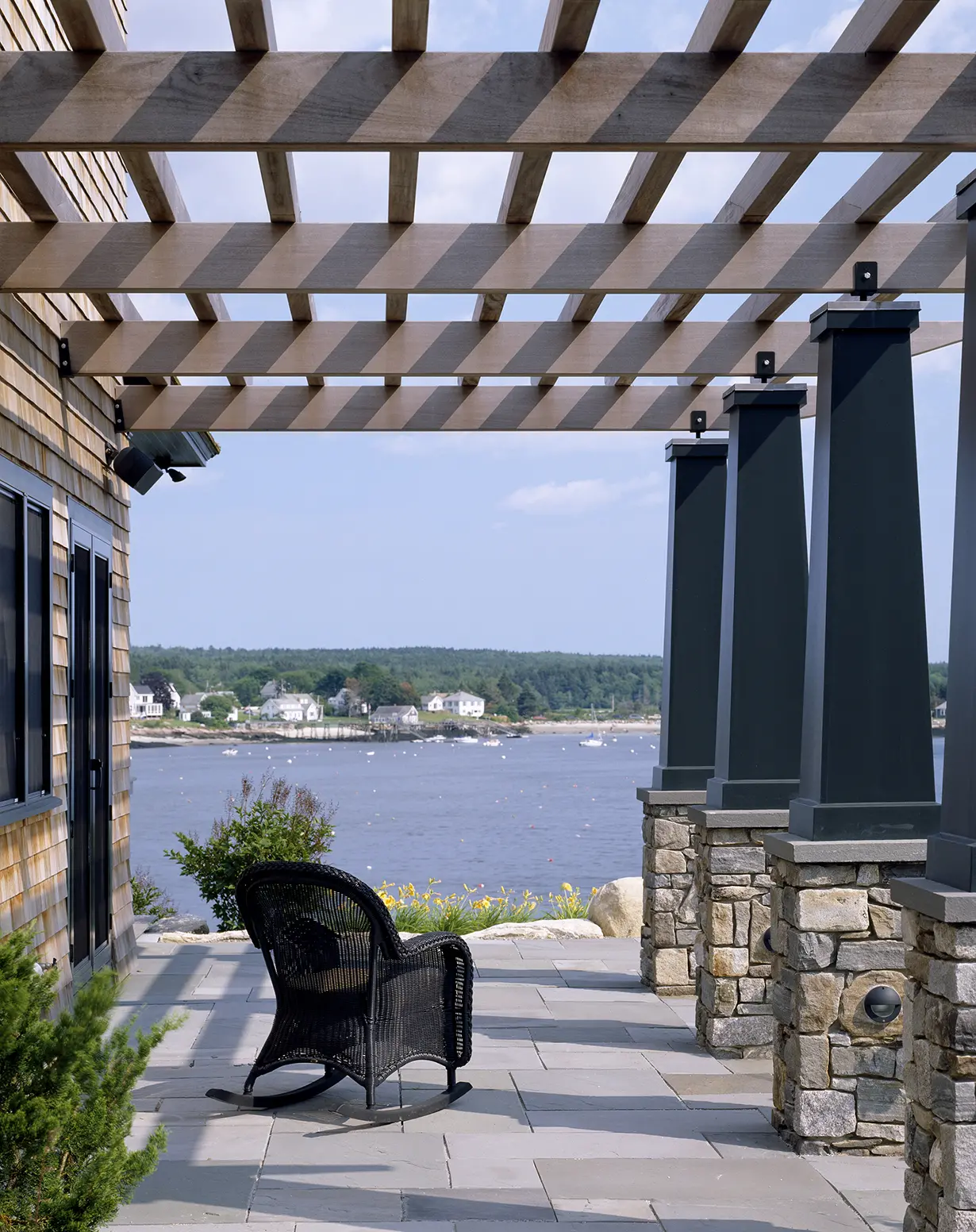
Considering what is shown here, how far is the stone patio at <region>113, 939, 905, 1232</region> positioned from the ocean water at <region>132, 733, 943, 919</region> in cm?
246

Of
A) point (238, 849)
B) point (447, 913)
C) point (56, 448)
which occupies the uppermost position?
point (56, 448)

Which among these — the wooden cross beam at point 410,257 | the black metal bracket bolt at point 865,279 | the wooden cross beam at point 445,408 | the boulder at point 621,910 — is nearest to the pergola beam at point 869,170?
the wooden cross beam at point 410,257

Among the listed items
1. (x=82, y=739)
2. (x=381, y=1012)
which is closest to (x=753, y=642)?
(x=381, y=1012)

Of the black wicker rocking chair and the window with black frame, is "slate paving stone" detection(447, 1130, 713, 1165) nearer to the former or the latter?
the black wicker rocking chair

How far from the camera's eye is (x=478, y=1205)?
380 centimetres

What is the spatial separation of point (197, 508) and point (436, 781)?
14.2m

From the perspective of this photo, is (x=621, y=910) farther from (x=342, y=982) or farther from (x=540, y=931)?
(x=342, y=982)

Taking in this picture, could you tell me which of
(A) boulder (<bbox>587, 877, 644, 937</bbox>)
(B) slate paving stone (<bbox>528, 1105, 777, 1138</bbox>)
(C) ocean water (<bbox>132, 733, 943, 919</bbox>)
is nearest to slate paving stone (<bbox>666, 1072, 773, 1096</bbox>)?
(B) slate paving stone (<bbox>528, 1105, 777, 1138</bbox>)

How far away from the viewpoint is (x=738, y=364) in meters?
6.29

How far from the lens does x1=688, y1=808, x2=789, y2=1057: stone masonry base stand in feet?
18.3

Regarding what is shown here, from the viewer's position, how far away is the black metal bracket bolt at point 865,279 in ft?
15.5

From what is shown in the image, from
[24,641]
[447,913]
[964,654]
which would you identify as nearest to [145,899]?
[447,913]

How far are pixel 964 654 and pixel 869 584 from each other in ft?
4.07

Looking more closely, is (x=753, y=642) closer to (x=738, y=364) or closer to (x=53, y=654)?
(x=738, y=364)
